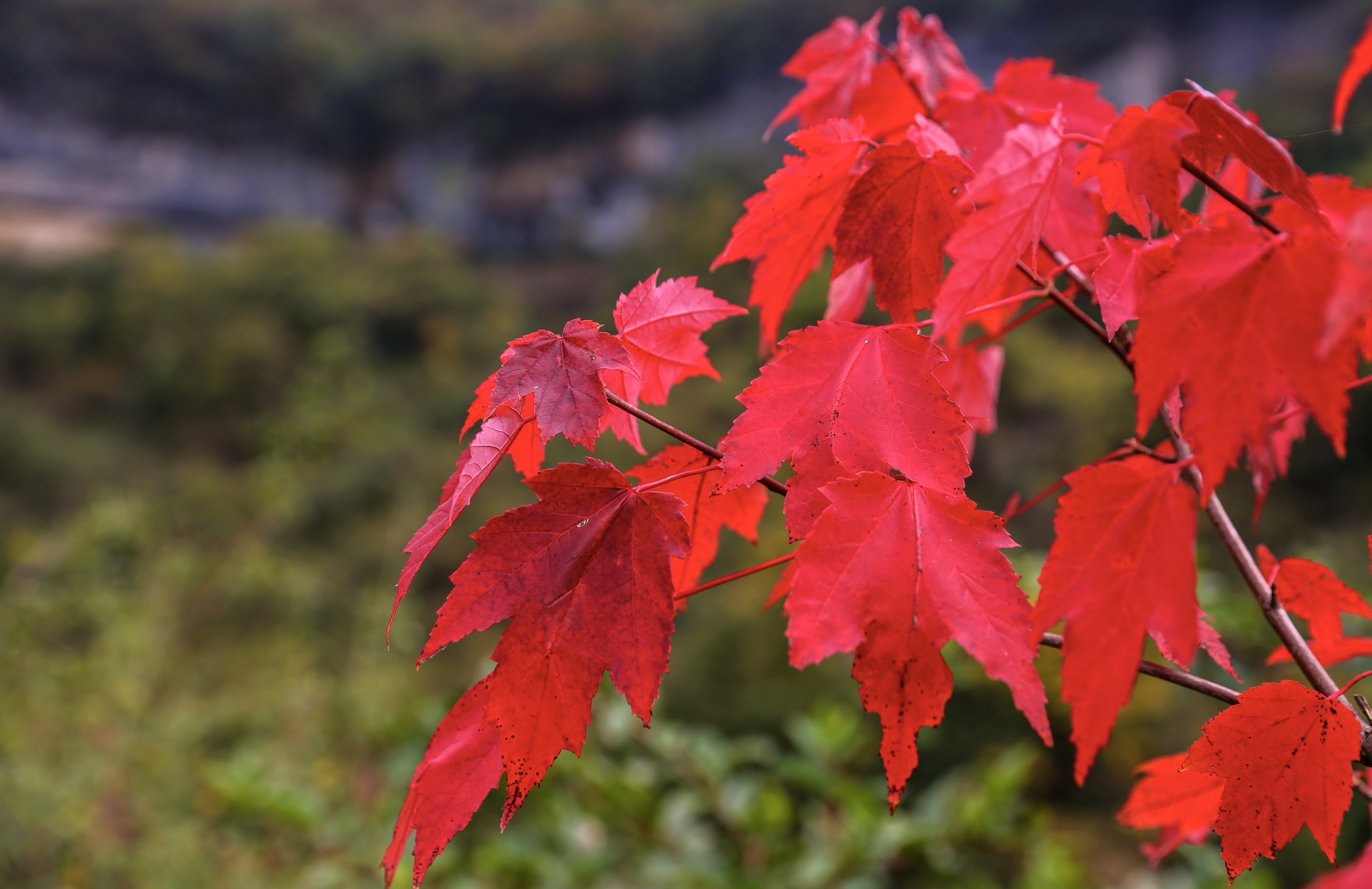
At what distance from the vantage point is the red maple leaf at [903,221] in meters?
0.33

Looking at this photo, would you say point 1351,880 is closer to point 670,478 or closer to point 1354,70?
point 670,478

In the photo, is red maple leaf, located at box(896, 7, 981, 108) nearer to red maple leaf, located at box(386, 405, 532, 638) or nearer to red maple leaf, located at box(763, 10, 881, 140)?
red maple leaf, located at box(763, 10, 881, 140)

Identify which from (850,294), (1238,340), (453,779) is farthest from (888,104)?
(453,779)

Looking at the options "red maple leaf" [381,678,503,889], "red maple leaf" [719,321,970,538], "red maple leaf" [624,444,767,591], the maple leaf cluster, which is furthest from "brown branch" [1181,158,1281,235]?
"red maple leaf" [381,678,503,889]

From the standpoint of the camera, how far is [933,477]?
27 cm

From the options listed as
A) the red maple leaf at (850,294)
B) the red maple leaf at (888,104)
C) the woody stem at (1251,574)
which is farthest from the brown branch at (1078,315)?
the red maple leaf at (888,104)

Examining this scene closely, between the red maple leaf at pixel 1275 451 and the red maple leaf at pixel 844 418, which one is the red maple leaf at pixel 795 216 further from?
the red maple leaf at pixel 1275 451

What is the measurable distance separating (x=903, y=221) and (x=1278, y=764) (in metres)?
0.26

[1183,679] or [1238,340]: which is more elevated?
[1238,340]

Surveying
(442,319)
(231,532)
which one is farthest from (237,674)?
(442,319)

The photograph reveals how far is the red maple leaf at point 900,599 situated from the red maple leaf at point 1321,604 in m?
0.19

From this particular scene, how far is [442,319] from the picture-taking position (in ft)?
32.1

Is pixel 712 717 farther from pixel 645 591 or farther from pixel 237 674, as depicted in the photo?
pixel 237 674

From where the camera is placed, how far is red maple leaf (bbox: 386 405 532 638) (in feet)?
0.91
